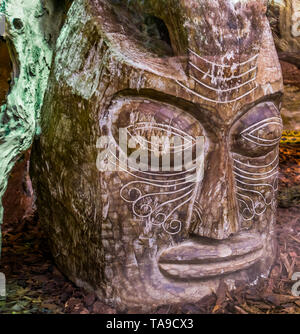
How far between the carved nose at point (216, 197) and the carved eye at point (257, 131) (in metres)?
0.10

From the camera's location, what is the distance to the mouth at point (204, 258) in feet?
7.89

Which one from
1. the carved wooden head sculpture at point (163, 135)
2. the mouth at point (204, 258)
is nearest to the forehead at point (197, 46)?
the carved wooden head sculpture at point (163, 135)

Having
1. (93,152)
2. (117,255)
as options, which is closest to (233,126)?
(93,152)

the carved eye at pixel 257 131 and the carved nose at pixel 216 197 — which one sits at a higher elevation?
the carved eye at pixel 257 131

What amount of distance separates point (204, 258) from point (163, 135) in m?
0.64

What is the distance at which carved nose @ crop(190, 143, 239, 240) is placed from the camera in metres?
2.39

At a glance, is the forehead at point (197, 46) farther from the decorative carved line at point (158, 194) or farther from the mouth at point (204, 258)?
the mouth at point (204, 258)

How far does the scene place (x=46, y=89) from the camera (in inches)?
106

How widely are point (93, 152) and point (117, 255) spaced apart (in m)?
0.51

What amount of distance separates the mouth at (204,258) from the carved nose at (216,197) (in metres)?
0.07

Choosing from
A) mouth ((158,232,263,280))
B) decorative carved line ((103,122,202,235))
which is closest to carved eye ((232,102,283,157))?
decorative carved line ((103,122,202,235))

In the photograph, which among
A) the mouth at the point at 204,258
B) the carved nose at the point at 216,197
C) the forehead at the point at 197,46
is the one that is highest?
the forehead at the point at 197,46

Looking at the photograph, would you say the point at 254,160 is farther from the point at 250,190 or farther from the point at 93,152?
the point at 93,152

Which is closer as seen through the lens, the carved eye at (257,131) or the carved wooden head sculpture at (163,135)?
the carved wooden head sculpture at (163,135)
